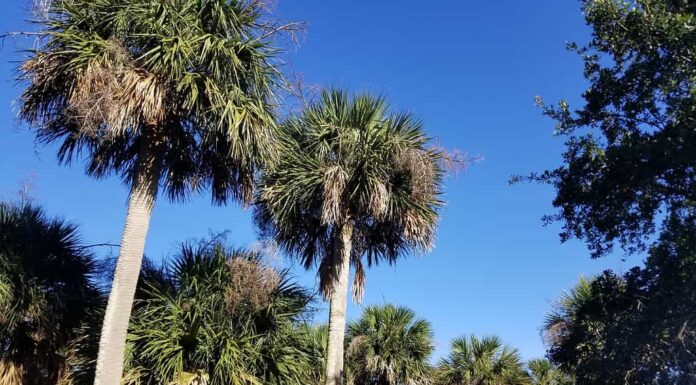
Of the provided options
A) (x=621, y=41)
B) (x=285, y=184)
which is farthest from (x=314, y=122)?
(x=621, y=41)

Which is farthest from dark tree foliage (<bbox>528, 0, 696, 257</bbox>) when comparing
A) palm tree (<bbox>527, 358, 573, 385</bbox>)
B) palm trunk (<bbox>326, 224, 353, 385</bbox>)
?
palm tree (<bbox>527, 358, 573, 385</bbox>)

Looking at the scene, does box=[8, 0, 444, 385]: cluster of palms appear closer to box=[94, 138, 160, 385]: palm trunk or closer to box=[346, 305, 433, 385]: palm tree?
box=[94, 138, 160, 385]: palm trunk

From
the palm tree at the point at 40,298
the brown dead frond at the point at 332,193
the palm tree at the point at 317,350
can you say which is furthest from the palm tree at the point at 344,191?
the palm tree at the point at 40,298

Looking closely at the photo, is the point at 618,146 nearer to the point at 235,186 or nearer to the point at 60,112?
the point at 235,186

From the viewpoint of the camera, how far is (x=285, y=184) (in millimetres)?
12648

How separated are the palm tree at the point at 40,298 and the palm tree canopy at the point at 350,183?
150 inches

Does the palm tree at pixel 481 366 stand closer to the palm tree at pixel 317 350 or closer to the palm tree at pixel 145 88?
the palm tree at pixel 317 350

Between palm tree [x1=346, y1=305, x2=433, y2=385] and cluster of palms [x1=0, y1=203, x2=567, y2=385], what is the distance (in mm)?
3858

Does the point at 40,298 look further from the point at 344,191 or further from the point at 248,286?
the point at 344,191

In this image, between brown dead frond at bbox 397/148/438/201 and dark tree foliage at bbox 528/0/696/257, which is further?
brown dead frond at bbox 397/148/438/201

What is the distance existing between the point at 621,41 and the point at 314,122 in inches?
240

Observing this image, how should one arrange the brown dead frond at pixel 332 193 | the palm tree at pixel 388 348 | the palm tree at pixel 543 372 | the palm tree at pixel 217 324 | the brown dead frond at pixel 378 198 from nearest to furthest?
the palm tree at pixel 217 324, the brown dead frond at pixel 332 193, the brown dead frond at pixel 378 198, the palm tree at pixel 388 348, the palm tree at pixel 543 372

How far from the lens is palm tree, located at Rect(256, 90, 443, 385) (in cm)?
1231

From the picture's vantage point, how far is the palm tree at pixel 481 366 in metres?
19.6
